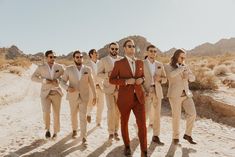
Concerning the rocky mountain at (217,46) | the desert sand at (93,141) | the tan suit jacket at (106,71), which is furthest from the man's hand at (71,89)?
the rocky mountain at (217,46)

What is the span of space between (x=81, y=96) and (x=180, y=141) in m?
2.66

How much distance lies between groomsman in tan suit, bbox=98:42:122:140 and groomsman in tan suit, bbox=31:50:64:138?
100 centimetres

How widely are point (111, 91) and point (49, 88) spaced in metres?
1.45

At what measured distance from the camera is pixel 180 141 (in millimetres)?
10375

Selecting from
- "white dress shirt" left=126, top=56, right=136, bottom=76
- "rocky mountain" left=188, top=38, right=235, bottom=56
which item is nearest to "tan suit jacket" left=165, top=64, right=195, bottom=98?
"white dress shirt" left=126, top=56, right=136, bottom=76

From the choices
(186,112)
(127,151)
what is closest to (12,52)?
(186,112)

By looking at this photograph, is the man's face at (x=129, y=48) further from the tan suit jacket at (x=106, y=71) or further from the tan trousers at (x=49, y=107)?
the tan trousers at (x=49, y=107)

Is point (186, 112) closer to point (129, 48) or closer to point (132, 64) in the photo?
point (132, 64)

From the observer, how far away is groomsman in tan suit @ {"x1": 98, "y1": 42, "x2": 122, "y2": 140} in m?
10.1

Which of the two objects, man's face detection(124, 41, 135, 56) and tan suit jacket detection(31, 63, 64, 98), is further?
tan suit jacket detection(31, 63, 64, 98)

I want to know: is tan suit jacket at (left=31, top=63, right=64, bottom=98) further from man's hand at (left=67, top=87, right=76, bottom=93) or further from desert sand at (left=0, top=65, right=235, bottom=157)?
desert sand at (left=0, top=65, right=235, bottom=157)

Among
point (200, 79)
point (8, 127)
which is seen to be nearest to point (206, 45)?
point (200, 79)

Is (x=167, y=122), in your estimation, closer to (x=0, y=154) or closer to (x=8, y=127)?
(x=8, y=127)

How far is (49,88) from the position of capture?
998 centimetres
